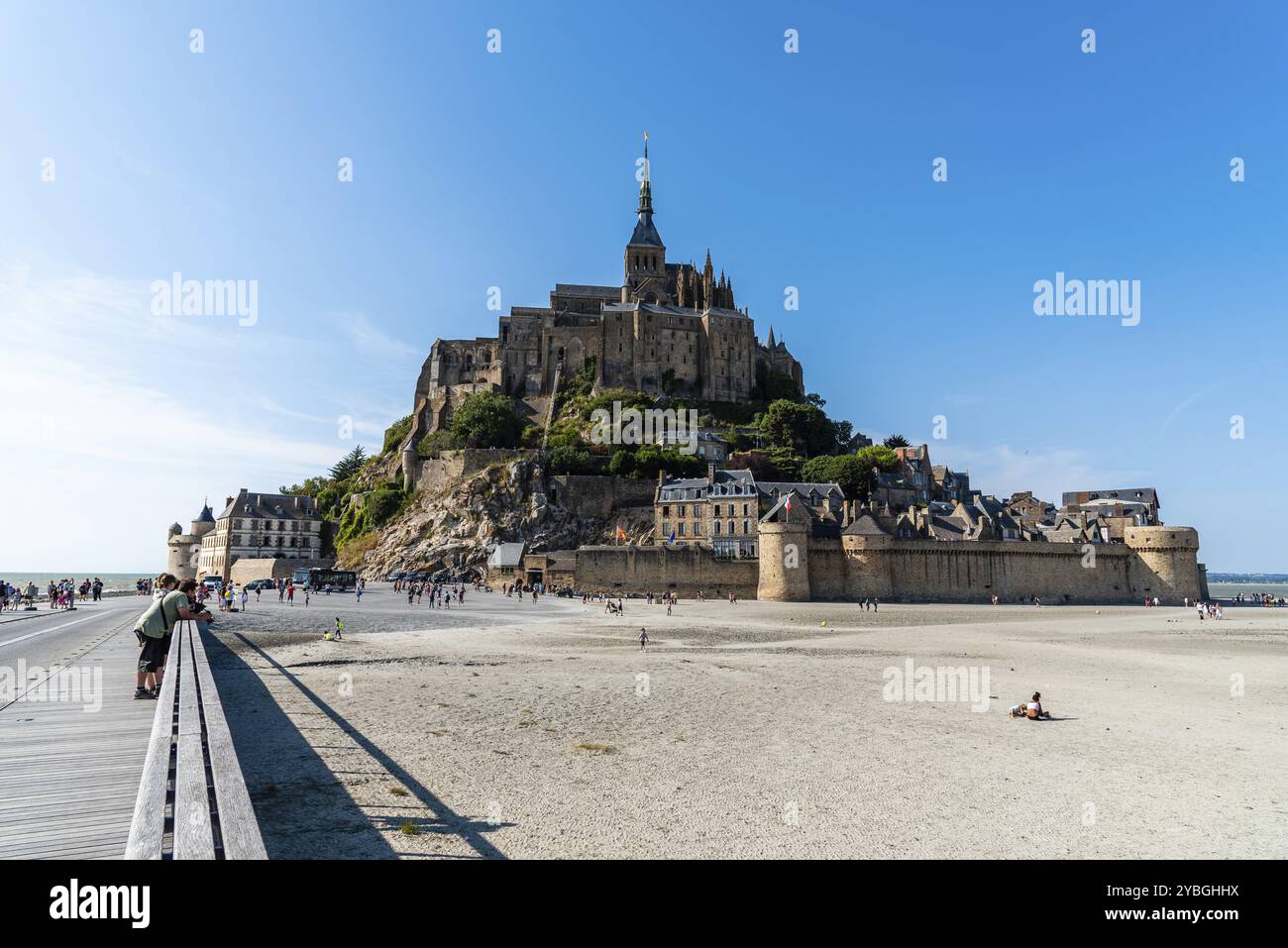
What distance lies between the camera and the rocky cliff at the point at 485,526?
2500 inches

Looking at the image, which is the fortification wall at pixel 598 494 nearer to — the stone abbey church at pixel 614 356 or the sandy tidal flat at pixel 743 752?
the stone abbey church at pixel 614 356

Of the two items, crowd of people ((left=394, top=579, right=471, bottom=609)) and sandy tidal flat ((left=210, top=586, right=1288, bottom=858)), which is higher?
sandy tidal flat ((left=210, top=586, right=1288, bottom=858))

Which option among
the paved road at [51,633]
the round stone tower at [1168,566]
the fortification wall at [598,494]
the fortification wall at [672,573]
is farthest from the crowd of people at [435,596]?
the round stone tower at [1168,566]

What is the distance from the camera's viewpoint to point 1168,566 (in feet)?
189

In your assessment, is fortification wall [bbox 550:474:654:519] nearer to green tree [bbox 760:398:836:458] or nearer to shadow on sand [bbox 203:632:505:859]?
green tree [bbox 760:398:836:458]

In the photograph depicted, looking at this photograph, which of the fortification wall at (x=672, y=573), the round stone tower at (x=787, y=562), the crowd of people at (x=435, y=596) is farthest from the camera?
the fortification wall at (x=672, y=573)

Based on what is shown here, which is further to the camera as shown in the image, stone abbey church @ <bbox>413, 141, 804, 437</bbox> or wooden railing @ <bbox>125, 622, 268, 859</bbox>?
stone abbey church @ <bbox>413, 141, 804, 437</bbox>

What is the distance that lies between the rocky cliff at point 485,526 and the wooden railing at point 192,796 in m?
54.0

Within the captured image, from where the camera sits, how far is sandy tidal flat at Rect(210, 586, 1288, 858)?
826 cm

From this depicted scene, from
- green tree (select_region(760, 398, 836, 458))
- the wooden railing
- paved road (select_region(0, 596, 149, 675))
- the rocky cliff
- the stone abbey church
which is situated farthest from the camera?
the stone abbey church

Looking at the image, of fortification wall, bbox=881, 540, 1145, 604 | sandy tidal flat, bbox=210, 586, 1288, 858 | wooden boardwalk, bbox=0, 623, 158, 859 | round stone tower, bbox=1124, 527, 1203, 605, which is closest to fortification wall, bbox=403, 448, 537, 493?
fortification wall, bbox=881, 540, 1145, 604

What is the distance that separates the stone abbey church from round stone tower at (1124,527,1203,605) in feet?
132

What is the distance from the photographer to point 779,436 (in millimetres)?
72500
